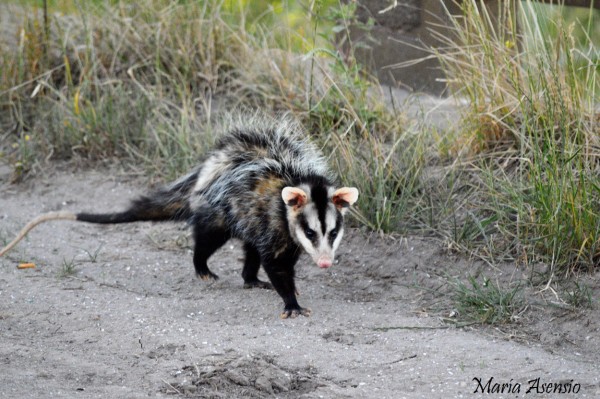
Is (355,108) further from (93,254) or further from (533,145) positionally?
(93,254)

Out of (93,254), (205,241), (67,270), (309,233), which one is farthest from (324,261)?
(93,254)

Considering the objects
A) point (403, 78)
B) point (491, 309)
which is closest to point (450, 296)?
point (491, 309)

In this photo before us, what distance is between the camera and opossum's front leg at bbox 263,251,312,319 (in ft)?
15.7

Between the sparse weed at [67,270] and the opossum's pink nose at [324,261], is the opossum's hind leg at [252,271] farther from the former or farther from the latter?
the sparse weed at [67,270]

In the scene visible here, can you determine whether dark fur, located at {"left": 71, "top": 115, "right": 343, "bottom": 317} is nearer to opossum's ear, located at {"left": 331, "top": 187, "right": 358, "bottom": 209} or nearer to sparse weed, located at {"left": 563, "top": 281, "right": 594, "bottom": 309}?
opossum's ear, located at {"left": 331, "top": 187, "right": 358, "bottom": 209}

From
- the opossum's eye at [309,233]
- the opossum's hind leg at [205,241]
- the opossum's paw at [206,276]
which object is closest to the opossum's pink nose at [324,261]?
the opossum's eye at [309,233]

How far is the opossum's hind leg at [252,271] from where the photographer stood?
5277 mm

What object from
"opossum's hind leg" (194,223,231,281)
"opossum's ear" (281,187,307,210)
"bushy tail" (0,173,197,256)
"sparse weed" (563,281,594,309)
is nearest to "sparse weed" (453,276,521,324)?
"sparse weed" (563,281,594,309)

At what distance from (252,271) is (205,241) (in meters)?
0.33

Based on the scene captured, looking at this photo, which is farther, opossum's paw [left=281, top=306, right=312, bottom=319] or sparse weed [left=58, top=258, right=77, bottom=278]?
sparse weed [left=58, top=258, right=77, bottom=278]

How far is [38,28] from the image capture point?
292 inches

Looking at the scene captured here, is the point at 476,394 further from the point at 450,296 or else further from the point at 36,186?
the point at 36,186

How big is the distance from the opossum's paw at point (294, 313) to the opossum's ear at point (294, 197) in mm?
533
